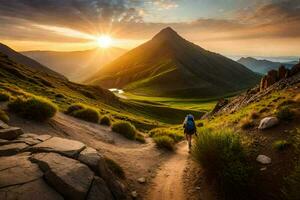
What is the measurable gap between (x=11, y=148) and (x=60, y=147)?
161 centimetres

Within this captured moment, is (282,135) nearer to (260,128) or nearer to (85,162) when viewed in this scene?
(260,128)

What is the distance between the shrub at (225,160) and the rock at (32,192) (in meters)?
6.14

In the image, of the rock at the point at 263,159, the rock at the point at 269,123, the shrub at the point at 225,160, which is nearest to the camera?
the shrub at the point at 225,160

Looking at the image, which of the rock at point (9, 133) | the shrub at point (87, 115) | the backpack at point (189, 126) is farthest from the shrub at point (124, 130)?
the rock at point (9, 133)

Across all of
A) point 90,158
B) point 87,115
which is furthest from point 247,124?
point 87,115

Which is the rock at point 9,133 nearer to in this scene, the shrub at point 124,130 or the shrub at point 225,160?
the shrub at point 225,160

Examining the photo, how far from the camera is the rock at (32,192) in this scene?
23.1 feet

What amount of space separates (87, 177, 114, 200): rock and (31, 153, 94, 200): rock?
192mm

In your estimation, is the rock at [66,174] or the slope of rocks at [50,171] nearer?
the slope of rocks at [50,171]

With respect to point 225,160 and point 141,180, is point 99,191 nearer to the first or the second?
point 141,180

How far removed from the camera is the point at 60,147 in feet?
33.5

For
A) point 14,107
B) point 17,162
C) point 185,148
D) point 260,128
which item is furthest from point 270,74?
point 17,162

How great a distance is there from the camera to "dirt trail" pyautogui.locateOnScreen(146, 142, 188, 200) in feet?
37.1

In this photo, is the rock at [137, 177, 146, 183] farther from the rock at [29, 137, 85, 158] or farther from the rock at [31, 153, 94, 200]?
the rock at [31, 153, 94, 200]
